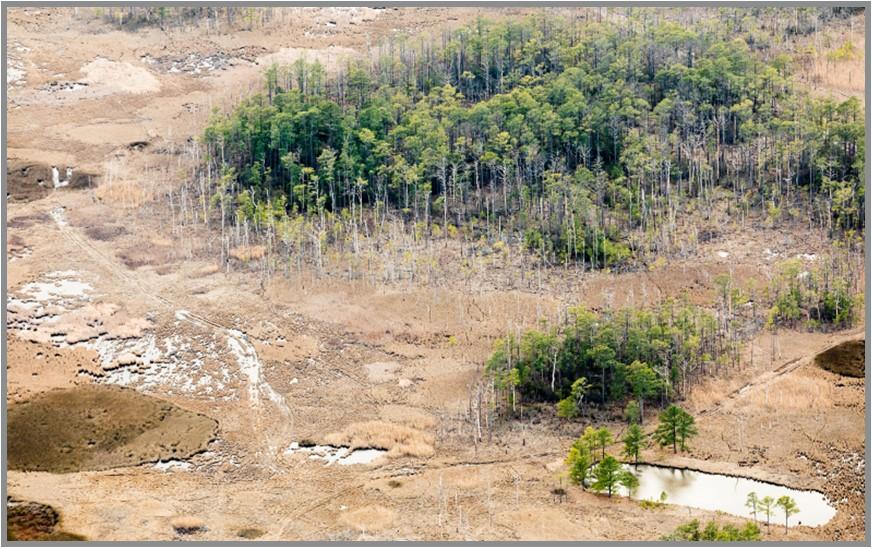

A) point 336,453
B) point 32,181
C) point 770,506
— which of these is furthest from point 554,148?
point 32,181

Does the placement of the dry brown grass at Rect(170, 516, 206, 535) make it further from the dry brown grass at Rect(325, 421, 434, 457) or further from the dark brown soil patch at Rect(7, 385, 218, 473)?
the dry brown grass at Rect(325, 421, 434, 457)

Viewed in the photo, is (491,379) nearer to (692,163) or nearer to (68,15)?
(692,163)

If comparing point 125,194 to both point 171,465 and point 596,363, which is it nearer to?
point 171,465

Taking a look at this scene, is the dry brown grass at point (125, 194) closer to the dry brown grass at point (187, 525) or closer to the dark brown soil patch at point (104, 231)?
the dark brown soil patch at point (104, 231)

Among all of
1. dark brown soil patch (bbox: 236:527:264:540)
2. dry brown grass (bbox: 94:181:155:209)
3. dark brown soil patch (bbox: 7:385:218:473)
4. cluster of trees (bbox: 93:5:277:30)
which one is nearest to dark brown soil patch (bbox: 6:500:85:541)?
dark brown soil patch (bbox: 7:385:218:473)

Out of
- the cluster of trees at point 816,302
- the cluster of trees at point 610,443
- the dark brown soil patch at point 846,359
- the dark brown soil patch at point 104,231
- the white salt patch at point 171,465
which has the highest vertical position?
the dark brown soil patch at point 104,231


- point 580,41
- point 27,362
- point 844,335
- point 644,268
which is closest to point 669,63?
point 580,41

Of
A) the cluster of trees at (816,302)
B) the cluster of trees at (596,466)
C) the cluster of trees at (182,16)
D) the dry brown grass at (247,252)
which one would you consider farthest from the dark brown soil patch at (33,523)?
the cluster of trees at (182,16)
